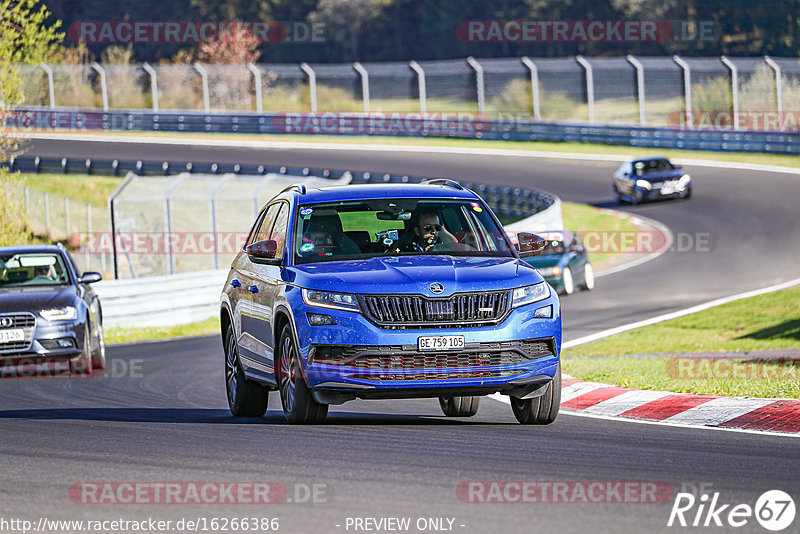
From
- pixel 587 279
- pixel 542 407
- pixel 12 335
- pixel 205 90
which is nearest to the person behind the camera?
pixel 542 407

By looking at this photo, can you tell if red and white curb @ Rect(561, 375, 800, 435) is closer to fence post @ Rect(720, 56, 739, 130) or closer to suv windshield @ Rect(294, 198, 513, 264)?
suv windshield @ Rect(294, 198, 513, 264)

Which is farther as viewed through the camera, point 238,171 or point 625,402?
point 238,171

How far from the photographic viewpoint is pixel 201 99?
2611 inches

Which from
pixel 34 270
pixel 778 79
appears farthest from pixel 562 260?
pixel 778 79

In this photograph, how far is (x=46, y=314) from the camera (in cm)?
1599

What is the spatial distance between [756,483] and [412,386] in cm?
279

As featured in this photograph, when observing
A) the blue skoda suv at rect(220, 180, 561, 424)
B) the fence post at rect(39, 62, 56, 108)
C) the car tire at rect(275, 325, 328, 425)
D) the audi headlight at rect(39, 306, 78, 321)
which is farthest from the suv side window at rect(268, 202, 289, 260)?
the fence post at rect(39, 62, 56, 108)

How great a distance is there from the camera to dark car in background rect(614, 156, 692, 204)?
39.1 m

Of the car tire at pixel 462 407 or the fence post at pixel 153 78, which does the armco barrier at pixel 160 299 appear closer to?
the car tire at pixel 462 407

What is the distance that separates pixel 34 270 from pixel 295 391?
8767 millimetres

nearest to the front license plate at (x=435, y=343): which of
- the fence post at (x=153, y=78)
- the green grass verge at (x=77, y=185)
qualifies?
the green grass verge at (x=77, y=185)

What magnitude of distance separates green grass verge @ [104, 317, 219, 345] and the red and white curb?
11.7 metres

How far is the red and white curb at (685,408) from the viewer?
974 centimetres

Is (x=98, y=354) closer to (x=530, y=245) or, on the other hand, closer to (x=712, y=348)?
(x=712, y=348)
